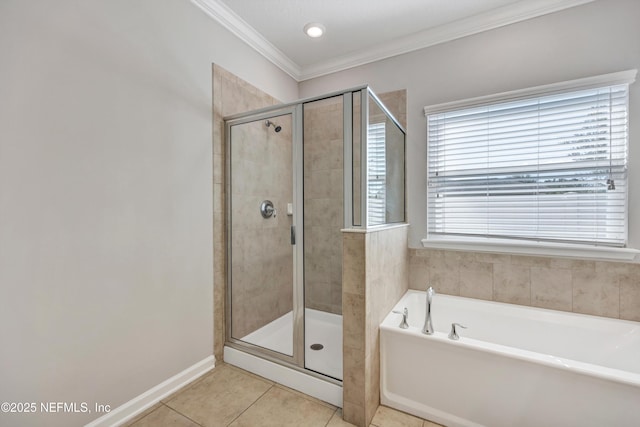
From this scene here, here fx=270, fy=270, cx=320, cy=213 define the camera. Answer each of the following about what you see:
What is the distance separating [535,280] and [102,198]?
2880 mm

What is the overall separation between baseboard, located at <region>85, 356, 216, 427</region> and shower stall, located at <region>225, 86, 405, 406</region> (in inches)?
8.9

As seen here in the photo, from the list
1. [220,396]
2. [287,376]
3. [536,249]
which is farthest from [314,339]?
[536,249]

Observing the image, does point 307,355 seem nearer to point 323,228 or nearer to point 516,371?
point 323,228

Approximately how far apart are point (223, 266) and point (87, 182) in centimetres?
107

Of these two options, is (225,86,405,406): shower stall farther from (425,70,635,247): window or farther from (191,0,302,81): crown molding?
(191,0,302,81): crown molding

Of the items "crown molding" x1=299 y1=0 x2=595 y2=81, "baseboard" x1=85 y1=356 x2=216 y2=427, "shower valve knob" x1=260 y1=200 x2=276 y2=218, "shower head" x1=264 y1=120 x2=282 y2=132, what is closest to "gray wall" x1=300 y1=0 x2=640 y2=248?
"crown molding" x1=299 y1=0 x2=595 y2=81

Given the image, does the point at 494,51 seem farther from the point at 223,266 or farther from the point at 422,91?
the point at 223,266

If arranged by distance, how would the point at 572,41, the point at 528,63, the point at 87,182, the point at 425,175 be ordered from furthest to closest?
the point at 425,175
the point at 528,63
the point at 572,41
the point at 87,182

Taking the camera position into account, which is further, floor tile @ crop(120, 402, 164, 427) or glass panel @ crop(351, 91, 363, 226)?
glass panel @ crop(351, 91, 363, 226)

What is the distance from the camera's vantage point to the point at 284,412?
63.2 inches

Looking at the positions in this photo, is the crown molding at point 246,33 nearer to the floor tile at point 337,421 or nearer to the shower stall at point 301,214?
the shower stall at point 301,214

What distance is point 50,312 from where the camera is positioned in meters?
1.25

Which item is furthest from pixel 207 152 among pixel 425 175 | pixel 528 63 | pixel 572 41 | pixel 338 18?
pixel 572 41

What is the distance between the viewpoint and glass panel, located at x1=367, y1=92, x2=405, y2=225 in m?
1.69
